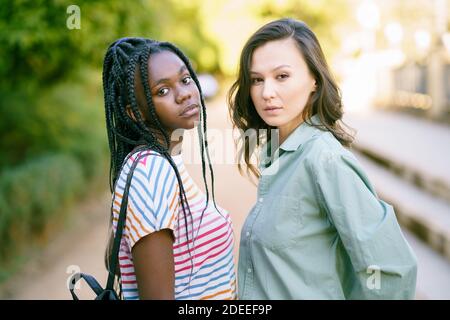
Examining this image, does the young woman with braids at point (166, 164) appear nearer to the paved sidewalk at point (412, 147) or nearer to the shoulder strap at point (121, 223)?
the shoulder strap at point (121, 223)

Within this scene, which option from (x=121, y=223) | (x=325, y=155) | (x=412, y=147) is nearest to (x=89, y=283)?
(x=121, y=223)

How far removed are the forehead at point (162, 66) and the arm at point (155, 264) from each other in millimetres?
447

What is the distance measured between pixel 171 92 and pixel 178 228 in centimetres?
39

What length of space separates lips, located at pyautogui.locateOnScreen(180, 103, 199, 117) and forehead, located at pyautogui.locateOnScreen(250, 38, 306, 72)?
0.22 meters

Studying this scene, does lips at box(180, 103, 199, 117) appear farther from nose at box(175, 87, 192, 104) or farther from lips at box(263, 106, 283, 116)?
lips at box(263, 106, 283, 116)

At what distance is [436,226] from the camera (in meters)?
5.55

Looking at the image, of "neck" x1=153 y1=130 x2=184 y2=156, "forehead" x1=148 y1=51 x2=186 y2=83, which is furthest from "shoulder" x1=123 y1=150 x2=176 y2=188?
"forehead" x1=148 y1=51 x2=186 y2=83

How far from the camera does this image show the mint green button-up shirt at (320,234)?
61.1 inches

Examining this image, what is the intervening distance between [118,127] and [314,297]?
0.76 metres

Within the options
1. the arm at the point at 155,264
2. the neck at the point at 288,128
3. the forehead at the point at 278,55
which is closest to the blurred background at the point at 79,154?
the arm at the point at 155,264

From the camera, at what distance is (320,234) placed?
1.67 metres

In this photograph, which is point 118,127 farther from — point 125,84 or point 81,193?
point 81,193

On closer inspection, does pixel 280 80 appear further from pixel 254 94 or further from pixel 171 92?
pixel 171 92

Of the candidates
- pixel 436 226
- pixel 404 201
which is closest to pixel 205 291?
pixel 436 226
